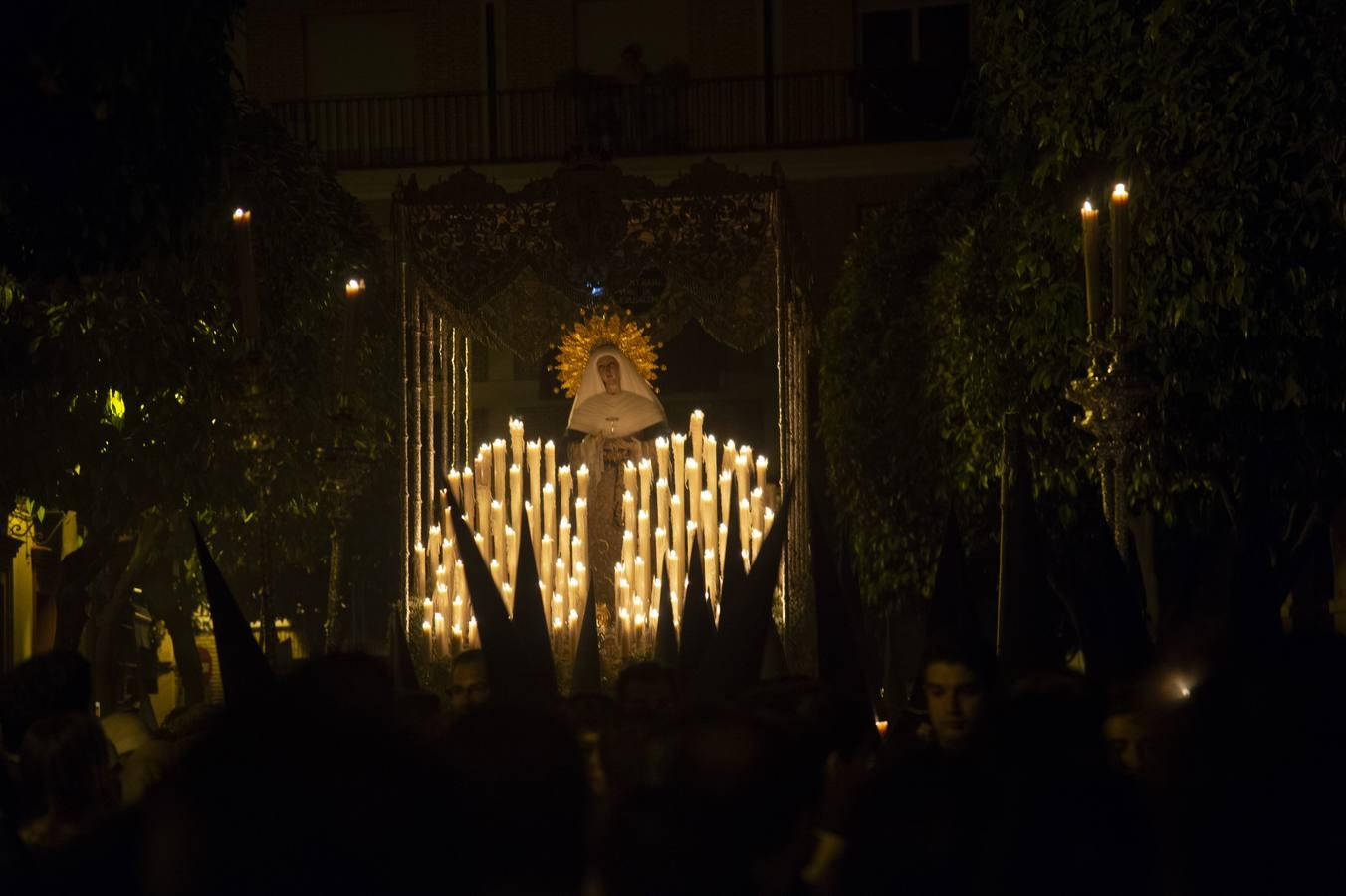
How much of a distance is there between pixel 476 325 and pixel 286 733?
11.4 m

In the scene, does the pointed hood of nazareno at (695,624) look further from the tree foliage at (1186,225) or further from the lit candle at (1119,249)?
the tree foliage at (1186,225)

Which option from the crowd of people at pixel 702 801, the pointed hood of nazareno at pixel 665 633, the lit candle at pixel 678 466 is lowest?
the crowd of people at pixel 702 801

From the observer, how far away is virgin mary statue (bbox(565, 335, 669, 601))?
582 inches

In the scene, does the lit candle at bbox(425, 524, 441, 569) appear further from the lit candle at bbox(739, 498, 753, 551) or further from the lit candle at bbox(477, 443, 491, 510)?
the lit candle at bbox(739, 498, 753, 551)

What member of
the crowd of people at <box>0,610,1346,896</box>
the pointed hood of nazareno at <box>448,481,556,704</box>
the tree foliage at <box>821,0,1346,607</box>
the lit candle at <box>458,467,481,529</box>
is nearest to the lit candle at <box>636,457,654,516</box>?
the lit candle at <box>458,467,481,529</box>

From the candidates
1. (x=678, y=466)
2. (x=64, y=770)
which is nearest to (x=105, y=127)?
(x=64, y=770)

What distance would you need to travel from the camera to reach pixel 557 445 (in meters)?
23.0

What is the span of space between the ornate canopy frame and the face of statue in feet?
4.55

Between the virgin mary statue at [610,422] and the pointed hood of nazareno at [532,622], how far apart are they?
8738mm

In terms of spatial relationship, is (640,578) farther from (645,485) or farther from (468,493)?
(468,493)

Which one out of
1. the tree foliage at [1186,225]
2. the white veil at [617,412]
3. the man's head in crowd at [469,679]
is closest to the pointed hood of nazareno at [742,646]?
the man's head in crowd at [469,679]

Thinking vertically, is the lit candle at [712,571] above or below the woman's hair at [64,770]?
above

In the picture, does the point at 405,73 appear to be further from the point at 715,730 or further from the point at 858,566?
the point at 715,730

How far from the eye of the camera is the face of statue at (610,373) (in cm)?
1535
